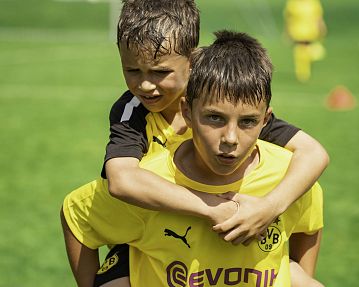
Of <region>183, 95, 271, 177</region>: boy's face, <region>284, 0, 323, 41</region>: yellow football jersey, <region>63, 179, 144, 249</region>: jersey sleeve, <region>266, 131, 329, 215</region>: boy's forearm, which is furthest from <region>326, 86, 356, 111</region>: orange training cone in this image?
<region>183, 95, 271, 177</region>: boy's face

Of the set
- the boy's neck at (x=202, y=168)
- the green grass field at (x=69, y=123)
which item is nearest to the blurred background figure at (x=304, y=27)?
the green grass field at (x=69, y=123)

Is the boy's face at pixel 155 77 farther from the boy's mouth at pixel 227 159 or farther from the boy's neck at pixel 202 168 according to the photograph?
the boy's mouth at pixel 227 159

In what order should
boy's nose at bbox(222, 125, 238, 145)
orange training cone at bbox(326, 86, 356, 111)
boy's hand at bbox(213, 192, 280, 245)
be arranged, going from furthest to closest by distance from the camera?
orange training cone at bbox(326, 86, 356, 111), boy's hand at bbox(213, 192, 280, 245), boy's nose at bbox(222, 125, 238, 145)

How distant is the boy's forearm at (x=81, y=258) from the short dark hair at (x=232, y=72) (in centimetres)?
89

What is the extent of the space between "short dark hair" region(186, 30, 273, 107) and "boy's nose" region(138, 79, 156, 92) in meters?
0.37

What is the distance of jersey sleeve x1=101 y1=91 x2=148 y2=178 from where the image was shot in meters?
3.66

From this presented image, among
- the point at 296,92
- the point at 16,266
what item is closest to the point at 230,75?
the point at 16,266

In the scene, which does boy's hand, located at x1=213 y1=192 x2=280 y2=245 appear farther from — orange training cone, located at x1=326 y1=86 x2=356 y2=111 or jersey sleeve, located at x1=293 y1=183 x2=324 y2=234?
orange training cone, located at x1=326 y1=86 x2=356 y2=111

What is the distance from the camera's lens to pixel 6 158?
10.2 meters

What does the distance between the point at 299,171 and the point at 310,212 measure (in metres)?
0.26

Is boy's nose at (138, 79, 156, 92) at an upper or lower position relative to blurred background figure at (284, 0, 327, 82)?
upper

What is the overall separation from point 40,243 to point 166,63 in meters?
3.69

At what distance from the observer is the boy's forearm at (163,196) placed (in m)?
3.26

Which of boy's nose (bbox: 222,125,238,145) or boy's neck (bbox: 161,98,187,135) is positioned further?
boy's neck (bbox: 161,98,187,135)
